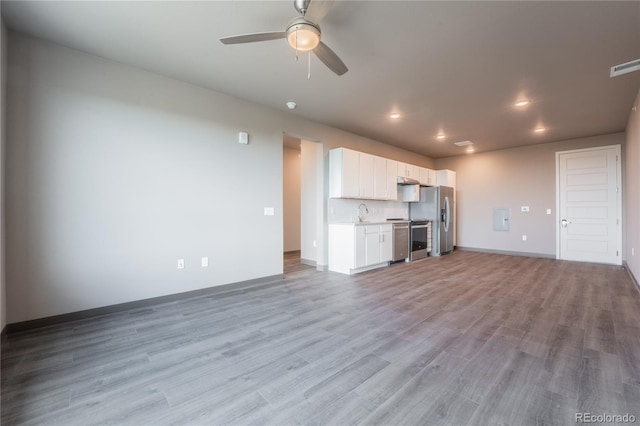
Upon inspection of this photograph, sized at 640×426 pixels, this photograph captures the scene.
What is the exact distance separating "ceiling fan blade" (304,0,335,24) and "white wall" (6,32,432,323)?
224 cm

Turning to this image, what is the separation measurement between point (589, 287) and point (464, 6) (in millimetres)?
4366

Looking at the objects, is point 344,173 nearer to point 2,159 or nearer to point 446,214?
point 446,214

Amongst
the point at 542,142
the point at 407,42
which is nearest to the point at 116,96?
the point at 407,42

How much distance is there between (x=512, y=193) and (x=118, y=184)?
8.26 meters

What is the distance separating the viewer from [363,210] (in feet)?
19.5

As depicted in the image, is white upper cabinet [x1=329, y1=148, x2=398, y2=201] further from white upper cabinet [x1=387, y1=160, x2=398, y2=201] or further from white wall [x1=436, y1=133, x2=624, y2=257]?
white wall [x1=436, y1=133, x2=624, y2=257]

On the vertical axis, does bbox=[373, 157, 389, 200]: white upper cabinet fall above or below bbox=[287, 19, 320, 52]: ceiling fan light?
below

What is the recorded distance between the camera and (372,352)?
2158 mm

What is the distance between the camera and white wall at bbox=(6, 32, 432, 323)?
2582mm

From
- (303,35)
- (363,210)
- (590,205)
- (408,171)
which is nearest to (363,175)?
(363,210)

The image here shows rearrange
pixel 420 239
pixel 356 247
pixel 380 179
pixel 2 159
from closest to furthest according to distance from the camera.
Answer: pixel 2 159, pixel 356 247, pixel 380 179, pixel 420 239

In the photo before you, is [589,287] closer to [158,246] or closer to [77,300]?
[158,246]

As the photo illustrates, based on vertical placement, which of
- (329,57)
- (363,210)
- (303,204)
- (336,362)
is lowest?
(336,362)

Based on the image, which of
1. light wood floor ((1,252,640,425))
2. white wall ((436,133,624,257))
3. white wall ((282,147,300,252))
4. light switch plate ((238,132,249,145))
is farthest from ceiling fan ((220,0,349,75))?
white wall ((436,133,624,257))
